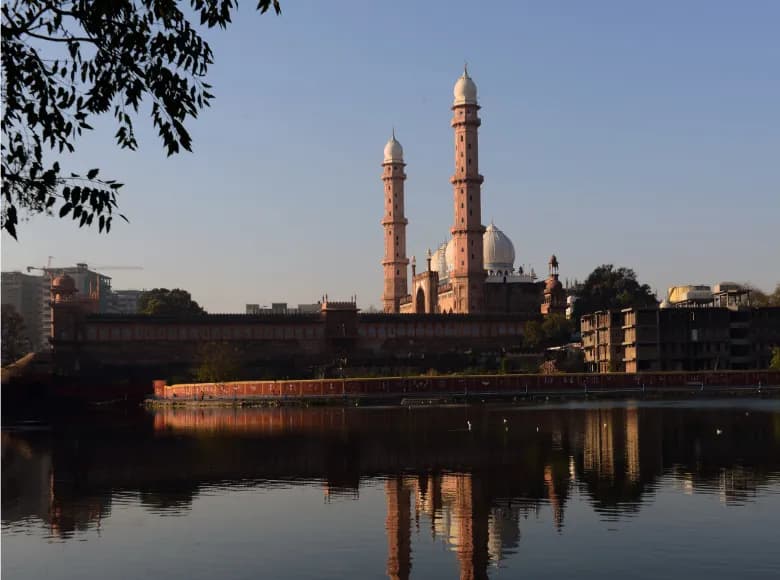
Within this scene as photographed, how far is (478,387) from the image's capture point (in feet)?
287

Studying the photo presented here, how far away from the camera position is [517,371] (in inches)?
4245

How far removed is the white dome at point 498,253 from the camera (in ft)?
460

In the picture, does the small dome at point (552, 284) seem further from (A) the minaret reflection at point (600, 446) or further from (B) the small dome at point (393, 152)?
(A) the minaret reflection at point (600, 446)

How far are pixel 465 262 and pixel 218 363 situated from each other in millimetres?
32111

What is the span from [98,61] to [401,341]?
103 metres

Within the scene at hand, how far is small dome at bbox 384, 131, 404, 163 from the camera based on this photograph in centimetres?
14179

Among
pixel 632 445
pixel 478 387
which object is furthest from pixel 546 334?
pixel 632 445

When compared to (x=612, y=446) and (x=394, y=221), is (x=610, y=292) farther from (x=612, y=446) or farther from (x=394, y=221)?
(x=612, y=446)

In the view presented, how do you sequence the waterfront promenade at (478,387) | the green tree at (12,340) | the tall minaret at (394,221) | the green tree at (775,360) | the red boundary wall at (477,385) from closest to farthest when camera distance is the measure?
the waterfront promenade at (478,387) < the red boundary wall at (477,385) < the green tree at (775,360) < the green tree at (12,340) < the tall minaret at (394,221)

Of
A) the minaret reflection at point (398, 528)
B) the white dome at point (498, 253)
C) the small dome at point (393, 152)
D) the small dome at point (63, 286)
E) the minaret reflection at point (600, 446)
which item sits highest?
the small dome at point (393, 152)

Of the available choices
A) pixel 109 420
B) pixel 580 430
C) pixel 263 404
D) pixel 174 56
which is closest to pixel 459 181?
pixel 263 404

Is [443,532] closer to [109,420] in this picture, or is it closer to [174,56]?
[174,56]

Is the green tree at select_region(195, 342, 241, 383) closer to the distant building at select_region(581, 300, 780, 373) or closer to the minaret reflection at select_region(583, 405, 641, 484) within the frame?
the distant building at select_region(581, 300, 780, 373)

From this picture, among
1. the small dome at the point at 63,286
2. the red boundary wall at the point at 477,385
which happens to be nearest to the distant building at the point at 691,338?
the red boundary wall at the point at 477,385
